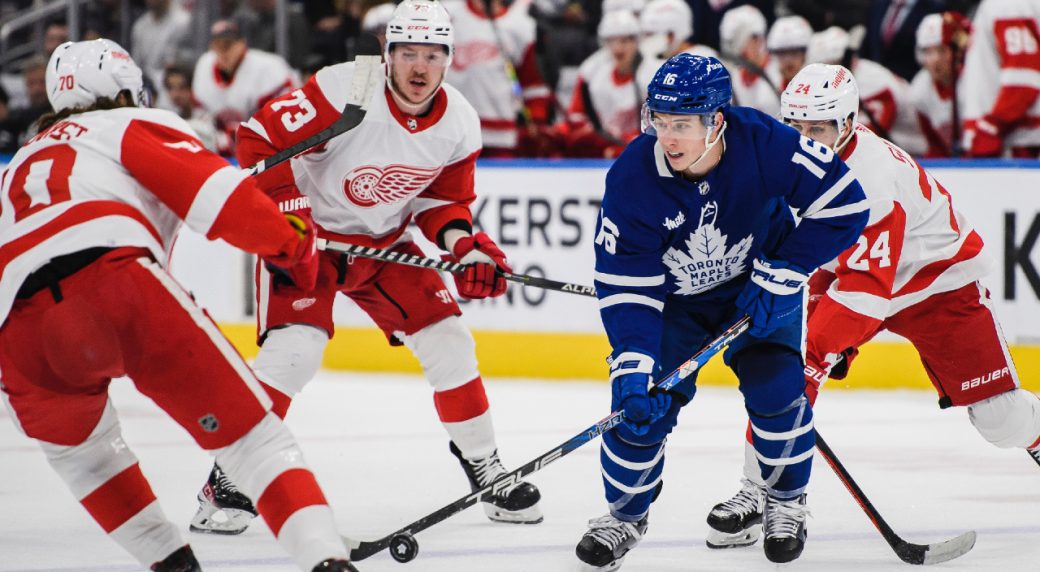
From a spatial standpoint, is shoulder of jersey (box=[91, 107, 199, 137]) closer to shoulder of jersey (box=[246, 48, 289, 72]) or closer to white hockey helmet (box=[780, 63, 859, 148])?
white hockey helmet (box=[780, 63, 859, 148])

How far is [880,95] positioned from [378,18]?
2.44 meters

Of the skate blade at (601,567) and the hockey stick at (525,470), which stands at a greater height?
the hockey stick at (525,470)

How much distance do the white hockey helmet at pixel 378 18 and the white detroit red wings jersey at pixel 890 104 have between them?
7.39ft

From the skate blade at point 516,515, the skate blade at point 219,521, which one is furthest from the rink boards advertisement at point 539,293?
the skate blade at point 219,521

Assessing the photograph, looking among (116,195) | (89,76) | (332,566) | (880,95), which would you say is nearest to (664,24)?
(880,95)

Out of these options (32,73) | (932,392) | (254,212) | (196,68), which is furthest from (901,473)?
(32,73)

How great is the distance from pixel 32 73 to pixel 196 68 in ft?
3.32

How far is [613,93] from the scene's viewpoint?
7410 millimetres

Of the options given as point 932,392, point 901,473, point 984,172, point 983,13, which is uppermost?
point 983,13

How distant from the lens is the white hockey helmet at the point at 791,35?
690 centimetres

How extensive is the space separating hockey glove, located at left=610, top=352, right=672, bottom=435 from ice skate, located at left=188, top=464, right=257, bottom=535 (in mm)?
→ 1079

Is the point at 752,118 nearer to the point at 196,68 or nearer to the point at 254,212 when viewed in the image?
the point at 254,212

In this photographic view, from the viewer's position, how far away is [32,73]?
327 inches

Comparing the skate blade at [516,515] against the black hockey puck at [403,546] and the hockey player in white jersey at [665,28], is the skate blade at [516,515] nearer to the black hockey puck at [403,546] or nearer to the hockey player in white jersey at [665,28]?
the black hockey puck at [403,546]
